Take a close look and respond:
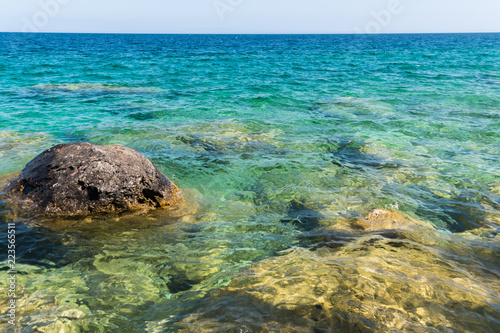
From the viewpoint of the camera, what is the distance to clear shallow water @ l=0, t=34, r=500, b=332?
310 centimetres

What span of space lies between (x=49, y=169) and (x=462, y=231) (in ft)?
21.0

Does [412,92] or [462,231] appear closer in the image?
[462,231]

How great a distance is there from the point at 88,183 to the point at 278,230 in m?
2.95

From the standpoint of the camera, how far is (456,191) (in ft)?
20.4

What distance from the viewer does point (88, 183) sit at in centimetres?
493

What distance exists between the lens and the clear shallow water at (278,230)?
122 inches

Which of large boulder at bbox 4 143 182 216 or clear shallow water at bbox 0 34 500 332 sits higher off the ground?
large boulder at bbox 4 143 182 216

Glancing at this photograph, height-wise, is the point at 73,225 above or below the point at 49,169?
below

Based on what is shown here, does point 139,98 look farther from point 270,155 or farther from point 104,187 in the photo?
point 104,187

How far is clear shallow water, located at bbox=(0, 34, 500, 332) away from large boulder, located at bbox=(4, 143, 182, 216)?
1.04ft

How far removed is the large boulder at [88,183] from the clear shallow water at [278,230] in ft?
1.04

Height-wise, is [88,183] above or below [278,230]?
above

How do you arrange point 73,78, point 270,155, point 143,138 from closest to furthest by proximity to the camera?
point 270,155, point 143,138, point 73,78

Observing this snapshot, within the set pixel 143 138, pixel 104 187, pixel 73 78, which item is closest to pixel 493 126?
pixel 143 138
